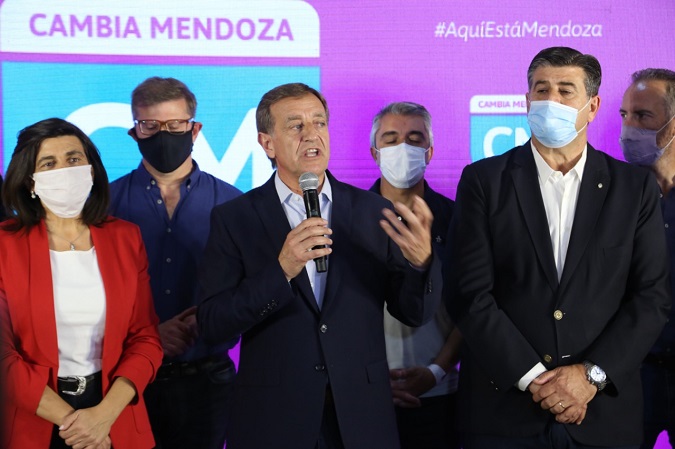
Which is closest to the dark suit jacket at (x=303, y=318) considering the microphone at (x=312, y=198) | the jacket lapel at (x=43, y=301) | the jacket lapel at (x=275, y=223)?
the jacket lapel at (x=275, y=223)

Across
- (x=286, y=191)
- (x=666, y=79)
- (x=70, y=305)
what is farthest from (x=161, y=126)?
(x=666, y=79)

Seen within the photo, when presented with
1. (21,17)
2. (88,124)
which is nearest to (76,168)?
(88,124)

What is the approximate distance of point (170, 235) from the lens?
369cm

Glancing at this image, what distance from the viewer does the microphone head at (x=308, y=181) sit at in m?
2.72

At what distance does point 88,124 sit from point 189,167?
70 centimetres

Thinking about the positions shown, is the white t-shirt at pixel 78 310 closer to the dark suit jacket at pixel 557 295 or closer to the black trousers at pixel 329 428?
the black trousers at pixel 329 428

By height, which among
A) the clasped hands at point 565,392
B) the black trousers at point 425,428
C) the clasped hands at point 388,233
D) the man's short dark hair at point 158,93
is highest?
the man's short dark hair at point 158,93

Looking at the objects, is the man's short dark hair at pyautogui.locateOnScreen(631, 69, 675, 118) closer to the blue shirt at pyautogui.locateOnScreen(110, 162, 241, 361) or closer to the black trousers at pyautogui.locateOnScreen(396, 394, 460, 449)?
the black trousers at pyautogui.locateOnScreen(396, 394, 460, 449)

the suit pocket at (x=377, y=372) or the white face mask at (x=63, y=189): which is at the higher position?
the white face mask at (x=63, y=189)

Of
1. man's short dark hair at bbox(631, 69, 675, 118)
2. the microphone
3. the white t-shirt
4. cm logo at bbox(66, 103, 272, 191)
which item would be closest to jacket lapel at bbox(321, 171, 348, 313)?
the microphone

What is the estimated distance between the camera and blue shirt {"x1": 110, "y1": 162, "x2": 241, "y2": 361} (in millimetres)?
3686

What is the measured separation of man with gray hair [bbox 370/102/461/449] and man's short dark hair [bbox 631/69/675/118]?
977 mm

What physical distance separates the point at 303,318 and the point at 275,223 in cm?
33

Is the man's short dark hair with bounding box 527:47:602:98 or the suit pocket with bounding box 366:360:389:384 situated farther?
the man's short dark hair with bounding box 527:47:602:98
